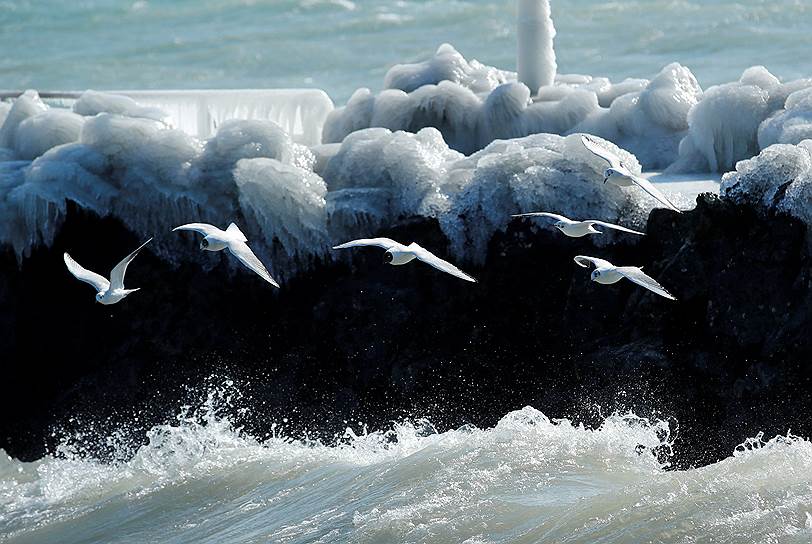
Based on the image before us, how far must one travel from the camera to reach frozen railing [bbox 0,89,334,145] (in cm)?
1307

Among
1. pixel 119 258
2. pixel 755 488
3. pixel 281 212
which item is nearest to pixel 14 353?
pixel 119 258

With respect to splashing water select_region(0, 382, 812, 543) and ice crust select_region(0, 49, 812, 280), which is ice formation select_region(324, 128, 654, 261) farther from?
splashing water select_region(0, 382, 812, 543)

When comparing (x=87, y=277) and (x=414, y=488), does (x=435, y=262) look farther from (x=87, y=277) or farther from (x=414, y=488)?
(x=87, y=277)

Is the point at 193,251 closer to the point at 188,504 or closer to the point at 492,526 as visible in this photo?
the point at 188,504

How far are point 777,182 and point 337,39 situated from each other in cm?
1871

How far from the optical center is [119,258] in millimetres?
10148

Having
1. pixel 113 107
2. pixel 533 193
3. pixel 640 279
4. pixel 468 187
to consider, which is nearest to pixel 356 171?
pixel 468 187

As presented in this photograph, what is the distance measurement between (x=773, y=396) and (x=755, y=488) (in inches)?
46.5

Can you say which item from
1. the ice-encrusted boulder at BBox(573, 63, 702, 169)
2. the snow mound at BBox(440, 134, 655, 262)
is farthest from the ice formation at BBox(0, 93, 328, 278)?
the ice-encrusted boulder at BBox(573, 63, 702, 169)

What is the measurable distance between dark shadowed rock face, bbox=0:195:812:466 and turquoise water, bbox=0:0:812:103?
11.9m

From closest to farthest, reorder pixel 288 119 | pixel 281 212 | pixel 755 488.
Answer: pixel 755 488, pixel 281 212, pixel 288 119

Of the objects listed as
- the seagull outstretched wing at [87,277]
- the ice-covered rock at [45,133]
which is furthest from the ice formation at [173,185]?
the seagull outstretched wing at [87,277]

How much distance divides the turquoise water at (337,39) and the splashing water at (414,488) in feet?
42.1

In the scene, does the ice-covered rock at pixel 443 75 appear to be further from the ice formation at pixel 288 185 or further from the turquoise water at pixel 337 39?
the turquoise water at pixel 337 39
